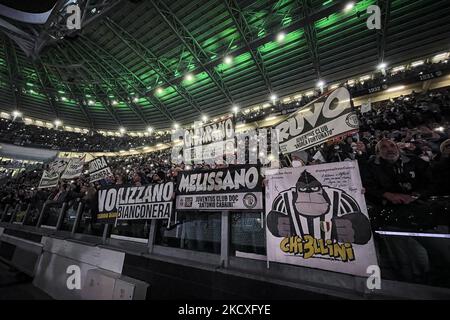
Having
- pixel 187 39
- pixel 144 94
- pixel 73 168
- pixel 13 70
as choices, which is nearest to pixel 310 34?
pixel 187 39

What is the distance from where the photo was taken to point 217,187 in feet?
11.9

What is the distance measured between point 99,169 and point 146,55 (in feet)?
57.0

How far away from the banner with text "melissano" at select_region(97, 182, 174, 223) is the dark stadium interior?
0.34 feet

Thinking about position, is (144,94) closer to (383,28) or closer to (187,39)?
(187,39)

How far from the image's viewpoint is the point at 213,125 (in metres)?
4.11

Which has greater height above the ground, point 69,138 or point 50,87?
point 50,87

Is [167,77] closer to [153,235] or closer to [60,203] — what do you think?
[60,203]

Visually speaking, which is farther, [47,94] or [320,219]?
[47,94]

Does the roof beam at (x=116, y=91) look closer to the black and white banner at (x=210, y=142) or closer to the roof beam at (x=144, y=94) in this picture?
the roof beam at (x=144, y=94)

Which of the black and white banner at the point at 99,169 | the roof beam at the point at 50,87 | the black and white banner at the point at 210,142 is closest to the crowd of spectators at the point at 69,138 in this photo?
the roof beam at the point at 50,87

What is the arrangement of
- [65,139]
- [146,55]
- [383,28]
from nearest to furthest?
[383,28]
[146,55]
[65,139]

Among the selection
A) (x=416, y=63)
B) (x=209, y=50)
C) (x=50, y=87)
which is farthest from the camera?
(x=50, y=87)
